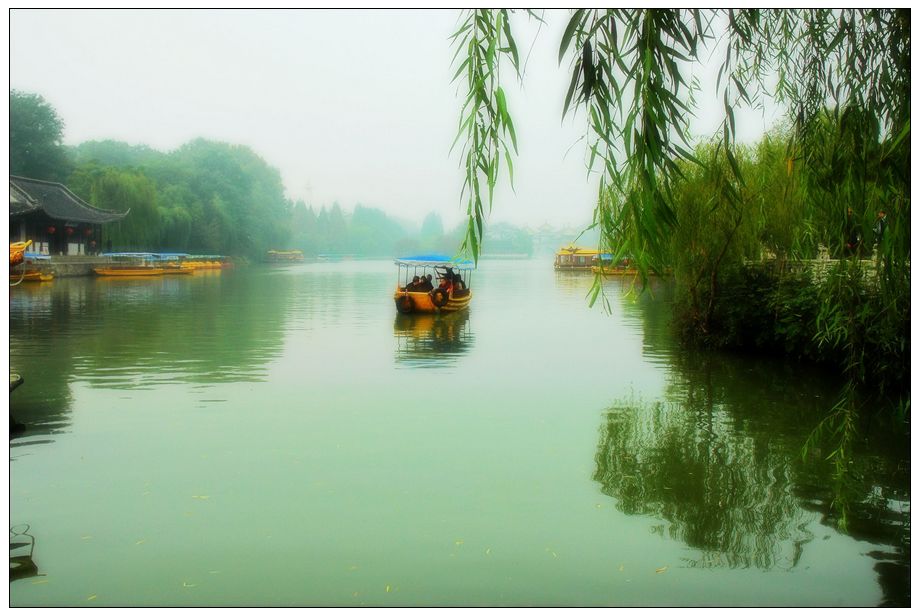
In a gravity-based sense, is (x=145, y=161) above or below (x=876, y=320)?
above

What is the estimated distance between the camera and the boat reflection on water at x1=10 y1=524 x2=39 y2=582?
7.39ft

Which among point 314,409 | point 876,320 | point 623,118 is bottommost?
point 314,409

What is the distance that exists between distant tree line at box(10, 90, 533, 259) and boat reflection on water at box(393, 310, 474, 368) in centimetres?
102

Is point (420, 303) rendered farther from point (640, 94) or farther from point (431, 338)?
point (640, 94)

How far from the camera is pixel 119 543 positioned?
2.54 meters

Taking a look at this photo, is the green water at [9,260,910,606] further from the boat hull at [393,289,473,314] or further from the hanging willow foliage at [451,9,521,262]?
the boat hull at [393,289,473,314]

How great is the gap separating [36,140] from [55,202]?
1956 mm

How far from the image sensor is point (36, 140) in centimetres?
664

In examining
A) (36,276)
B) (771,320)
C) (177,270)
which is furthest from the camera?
(177,270)

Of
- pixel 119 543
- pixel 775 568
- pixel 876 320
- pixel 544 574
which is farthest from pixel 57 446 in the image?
pixel 876 320

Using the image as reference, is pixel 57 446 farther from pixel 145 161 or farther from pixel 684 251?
pixel 145 161

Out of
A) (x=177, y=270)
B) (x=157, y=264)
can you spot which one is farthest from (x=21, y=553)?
(x=177, y=270)

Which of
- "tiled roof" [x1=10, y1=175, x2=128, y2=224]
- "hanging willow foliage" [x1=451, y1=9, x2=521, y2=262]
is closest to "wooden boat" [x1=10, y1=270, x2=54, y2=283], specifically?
"tiled roof" [x1=10, y1=175, x2=128, y2=224]

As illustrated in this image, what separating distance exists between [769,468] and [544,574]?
161 cm
